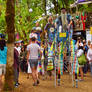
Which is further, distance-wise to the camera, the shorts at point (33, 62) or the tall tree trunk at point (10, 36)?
the shorts at point (33, 62)

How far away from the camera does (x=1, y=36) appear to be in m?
7.89

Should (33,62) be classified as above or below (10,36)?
below

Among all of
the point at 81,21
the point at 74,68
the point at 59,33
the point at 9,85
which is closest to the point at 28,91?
the point at 9,85

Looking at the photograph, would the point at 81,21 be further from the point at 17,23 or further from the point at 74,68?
the point at 74,68

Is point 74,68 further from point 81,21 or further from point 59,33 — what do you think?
point 81,21

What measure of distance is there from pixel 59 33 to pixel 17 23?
383 inches

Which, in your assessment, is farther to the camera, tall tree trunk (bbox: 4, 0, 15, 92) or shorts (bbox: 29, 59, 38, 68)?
shorts (bbox: 29, 59, 38, 68)

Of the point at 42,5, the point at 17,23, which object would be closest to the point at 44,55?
the point at 17,23

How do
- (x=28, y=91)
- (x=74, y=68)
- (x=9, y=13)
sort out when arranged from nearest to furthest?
(x=9, y=13)
(x=28, y=91)
(x=74, y=68)

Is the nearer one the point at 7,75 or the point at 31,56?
the point at 7,75

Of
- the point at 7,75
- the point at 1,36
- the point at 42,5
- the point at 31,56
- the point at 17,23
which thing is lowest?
the point at 7,75

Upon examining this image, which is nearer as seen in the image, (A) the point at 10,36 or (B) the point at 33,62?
(A) the point at 10,36

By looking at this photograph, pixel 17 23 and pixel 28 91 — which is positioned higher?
pixel 17 23

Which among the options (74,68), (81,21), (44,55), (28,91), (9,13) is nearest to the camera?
(9,13)
